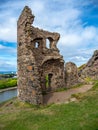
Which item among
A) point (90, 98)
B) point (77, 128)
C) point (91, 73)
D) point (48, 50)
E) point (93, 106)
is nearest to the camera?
point (77, 128)

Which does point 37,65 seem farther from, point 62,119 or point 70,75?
point 62,119

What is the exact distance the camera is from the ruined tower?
17.8 meters

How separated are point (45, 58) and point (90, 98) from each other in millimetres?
8633

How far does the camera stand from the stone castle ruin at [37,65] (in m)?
17.8

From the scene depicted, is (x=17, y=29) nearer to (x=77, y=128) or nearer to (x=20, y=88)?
(x=20, y=88)

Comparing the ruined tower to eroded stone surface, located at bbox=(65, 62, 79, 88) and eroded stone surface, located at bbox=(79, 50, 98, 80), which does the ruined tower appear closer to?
eroded stone surface, located at bbox=(65, 62, 79, 88)

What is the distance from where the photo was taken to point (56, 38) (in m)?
23.0

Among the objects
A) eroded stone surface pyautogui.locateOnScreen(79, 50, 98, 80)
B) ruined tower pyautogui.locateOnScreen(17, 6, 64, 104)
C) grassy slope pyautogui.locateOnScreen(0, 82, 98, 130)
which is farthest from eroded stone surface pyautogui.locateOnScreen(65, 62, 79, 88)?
grassy slope pyautogui.locateOnScreen(0, 82, 98, 130)

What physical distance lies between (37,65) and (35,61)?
1296 millimetres

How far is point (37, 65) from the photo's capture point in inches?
753

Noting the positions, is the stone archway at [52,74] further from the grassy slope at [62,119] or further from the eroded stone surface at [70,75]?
the grassy slope at [62,119]

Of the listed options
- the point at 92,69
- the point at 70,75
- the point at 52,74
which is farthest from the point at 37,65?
the point at 92,69

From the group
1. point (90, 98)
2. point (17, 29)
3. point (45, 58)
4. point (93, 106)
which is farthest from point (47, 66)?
point (93, 106)

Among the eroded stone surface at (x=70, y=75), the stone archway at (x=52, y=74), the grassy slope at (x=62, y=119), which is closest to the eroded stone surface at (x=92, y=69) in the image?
the eroded stone surface at (x=70, y=75)
